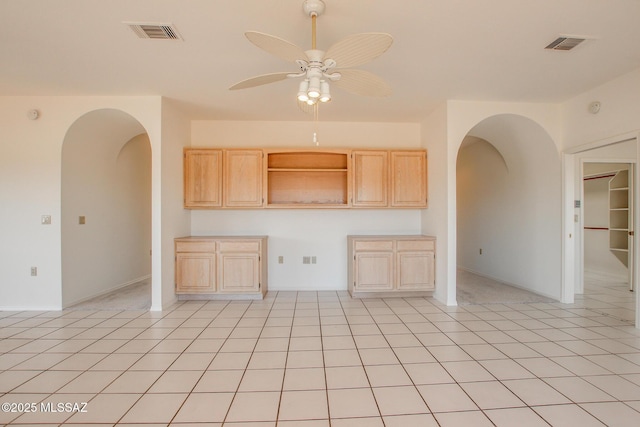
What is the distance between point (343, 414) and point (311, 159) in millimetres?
3788

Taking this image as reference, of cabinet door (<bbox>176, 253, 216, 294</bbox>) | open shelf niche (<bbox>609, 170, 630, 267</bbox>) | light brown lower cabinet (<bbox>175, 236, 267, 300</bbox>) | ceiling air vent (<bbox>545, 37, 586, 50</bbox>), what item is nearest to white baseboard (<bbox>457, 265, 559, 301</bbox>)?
open shelf niche (<bbox>609, 170, 630, 267</bbox>)

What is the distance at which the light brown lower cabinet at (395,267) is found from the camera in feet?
14.6

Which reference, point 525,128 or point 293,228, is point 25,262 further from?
point 525,128

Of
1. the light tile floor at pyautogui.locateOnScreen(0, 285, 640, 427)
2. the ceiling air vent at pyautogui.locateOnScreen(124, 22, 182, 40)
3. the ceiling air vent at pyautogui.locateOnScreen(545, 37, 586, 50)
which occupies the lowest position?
the light tile floor at pyautogui.locateOnScreen(0, 285, 640, 427)

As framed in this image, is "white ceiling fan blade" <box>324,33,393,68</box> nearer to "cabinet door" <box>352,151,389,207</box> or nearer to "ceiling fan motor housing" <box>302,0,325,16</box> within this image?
"ceiling fan motor housing" <box>302,0,325,16</box>

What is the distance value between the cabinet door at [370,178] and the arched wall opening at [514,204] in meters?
1.59

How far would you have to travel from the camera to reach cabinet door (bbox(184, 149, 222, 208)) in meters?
4.55

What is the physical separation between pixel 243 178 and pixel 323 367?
Answer: 303 centimetres

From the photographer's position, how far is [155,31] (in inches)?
99.0

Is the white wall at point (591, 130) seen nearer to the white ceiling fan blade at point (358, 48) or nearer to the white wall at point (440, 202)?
the white wall at point (440, 202)

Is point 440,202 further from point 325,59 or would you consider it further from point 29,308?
point 29,308

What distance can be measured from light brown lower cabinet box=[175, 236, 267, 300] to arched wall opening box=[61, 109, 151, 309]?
0.66 metres

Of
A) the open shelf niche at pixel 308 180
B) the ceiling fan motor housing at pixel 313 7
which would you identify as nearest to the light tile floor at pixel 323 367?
the open shelf niche at pixel 308 180

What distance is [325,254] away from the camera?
16.5 ft
